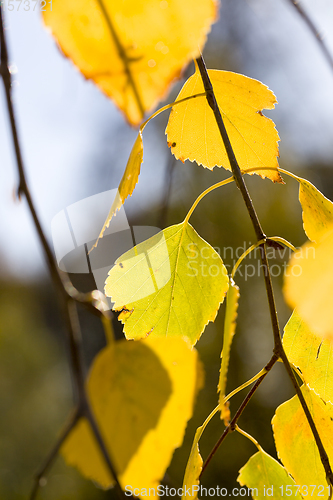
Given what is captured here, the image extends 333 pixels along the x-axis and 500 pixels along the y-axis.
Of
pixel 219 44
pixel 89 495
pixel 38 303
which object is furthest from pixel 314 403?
pixel 38 303

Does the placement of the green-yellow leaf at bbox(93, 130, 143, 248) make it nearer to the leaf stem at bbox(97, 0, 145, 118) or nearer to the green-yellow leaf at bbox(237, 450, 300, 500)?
the leaf stem at bbox(97, 0, 145, 118)

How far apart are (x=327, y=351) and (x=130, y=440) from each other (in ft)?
0.51

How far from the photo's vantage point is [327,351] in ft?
0.90

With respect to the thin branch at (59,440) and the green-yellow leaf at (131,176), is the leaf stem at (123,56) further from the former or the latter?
the thin branch at (59,440)

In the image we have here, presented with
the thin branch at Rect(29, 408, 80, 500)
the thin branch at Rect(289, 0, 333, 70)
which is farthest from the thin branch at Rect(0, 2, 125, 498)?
the thin branch at Rect(289, 0, 333, 70)

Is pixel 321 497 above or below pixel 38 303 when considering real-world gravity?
above

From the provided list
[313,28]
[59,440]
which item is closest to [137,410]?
[59,440]

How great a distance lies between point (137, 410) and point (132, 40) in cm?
22

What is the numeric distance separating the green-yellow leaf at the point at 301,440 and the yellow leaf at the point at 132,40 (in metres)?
0.25

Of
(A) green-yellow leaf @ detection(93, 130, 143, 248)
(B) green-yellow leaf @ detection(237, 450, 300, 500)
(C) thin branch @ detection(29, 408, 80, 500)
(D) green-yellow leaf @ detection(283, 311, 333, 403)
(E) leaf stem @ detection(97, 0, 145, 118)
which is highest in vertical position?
(E) leaf stem @ detection(97, 0, 145, 118)

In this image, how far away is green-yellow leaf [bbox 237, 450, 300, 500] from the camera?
30 cm

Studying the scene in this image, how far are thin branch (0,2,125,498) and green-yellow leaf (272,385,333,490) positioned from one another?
0.65 ft

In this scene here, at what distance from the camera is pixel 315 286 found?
0.22 metres

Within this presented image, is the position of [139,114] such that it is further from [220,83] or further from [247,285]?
[247,285]
